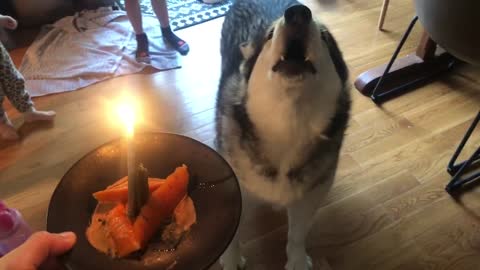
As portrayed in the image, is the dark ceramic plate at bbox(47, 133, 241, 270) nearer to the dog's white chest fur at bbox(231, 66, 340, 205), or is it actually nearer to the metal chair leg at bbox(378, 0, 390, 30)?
the dog's white chest fur at bbox(231, 66, 340, 205)

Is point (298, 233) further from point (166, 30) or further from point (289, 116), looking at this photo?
point (166, 30)

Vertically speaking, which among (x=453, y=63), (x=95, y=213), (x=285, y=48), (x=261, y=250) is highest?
(x=285, y=48)

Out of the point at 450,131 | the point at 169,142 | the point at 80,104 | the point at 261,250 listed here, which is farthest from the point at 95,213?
the point at 450,131

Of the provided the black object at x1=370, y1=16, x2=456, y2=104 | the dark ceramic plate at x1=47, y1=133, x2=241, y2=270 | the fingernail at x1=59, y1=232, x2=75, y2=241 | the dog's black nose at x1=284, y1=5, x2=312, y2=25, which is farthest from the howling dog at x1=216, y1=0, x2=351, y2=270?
the black object at x1=370, y1=16, x2=456, y2=104

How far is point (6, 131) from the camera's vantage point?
1.95 metres

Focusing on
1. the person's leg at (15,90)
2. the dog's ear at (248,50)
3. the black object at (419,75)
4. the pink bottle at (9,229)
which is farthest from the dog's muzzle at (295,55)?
the person's leg at (15,90)

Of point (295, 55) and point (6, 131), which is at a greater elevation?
point (295, 55)

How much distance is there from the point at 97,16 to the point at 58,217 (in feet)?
7.09

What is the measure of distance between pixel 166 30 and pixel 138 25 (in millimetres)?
178

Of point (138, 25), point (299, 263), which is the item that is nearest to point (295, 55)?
point (299, 263)

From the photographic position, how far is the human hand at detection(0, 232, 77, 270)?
719 millimetres

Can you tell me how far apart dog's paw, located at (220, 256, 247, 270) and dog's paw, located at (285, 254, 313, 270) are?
16 cm

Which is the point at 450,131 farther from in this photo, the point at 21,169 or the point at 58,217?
the point at 21,169

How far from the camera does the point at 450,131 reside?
1943 mm
